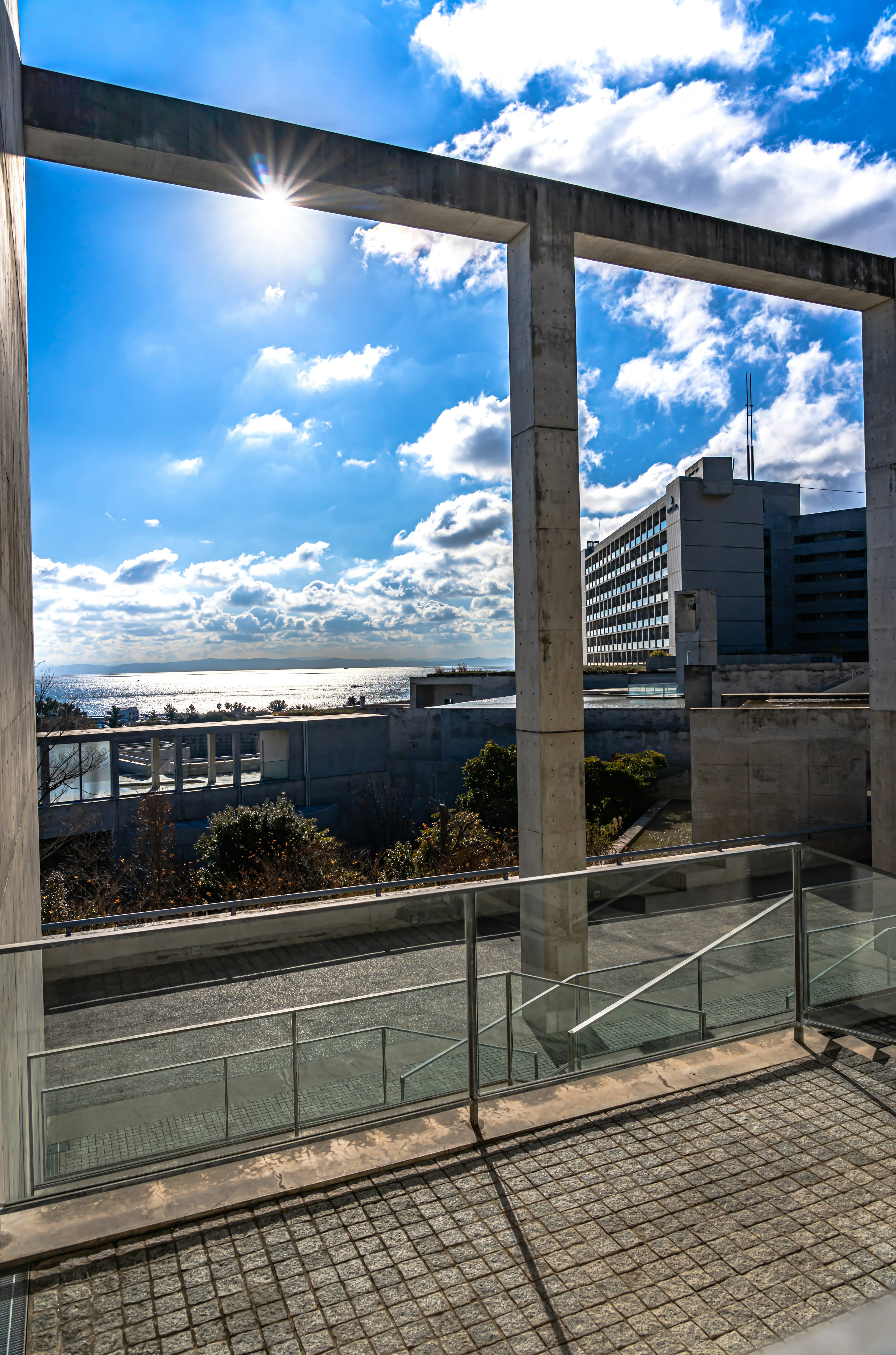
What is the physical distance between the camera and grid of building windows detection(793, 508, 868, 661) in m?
61.3

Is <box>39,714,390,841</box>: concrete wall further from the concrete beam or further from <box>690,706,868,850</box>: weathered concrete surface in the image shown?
the concrete beam

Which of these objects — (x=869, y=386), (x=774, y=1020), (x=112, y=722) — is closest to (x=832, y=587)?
(x=112, y=722)

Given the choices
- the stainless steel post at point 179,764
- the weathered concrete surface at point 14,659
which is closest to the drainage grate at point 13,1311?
the weathered concrete surface at point 14,659

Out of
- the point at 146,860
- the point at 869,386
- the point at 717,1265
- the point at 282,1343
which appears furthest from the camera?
the point at 146,860

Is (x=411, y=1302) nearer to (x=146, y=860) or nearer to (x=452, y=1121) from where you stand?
(x=452, y=1121)

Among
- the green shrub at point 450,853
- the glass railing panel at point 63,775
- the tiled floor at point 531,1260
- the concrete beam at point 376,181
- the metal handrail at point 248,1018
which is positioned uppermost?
the concrete beam at point 376,181

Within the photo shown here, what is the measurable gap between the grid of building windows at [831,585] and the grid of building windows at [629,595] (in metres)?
11.8

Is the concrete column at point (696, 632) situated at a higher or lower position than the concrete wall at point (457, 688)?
higher

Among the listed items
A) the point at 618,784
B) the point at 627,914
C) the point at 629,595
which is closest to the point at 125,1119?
the point at 627,914

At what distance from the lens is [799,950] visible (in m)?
4.54

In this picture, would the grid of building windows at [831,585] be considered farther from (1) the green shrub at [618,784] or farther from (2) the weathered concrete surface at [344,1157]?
(2) the weathered concrete surface at [344,1157]

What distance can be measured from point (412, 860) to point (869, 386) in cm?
1194

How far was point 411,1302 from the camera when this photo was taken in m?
2.51

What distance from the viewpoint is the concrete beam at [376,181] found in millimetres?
6469
